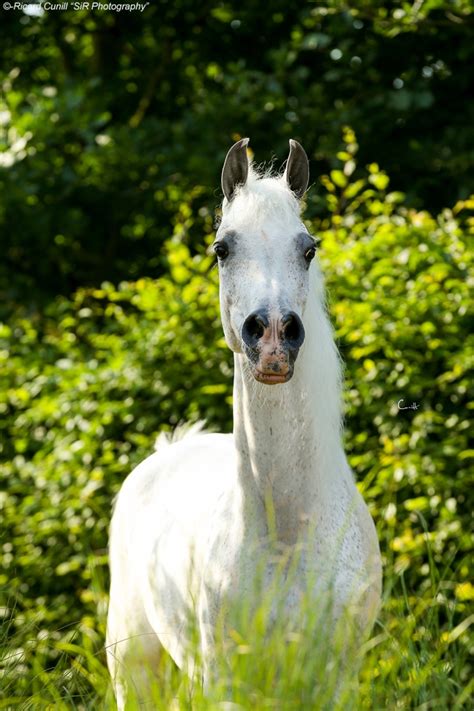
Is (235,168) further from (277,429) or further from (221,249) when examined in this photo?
(277,429)

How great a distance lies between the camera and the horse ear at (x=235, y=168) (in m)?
3.50

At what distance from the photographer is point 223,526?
135 inches

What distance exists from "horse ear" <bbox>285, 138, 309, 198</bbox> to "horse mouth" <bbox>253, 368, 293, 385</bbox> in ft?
2.67

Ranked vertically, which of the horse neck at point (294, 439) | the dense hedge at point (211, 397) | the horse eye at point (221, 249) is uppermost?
the horse eye at point (221, 249)

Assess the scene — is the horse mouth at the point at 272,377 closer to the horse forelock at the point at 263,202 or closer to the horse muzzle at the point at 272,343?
the horse muzzle at the point at 272,343

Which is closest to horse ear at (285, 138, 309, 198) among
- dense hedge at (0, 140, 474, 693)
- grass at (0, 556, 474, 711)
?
grass at (0, 556, 474, 711)

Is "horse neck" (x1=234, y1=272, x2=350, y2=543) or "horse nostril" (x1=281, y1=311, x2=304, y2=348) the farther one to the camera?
"horse neck" (x1=234, y1=272, x2=350, y2=543)

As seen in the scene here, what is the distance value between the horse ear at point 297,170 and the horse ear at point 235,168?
14cm

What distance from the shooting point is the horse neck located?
3.29 m

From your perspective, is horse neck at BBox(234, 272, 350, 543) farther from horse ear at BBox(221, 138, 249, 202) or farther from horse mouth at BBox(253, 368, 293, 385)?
horse ear at BBox(221, 138, 249, 202)

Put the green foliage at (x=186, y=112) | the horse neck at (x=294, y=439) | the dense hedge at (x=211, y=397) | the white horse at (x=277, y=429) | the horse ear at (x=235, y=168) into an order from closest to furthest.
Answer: the white horse at (x=277, y=429) → the horse neck at (x=294, y=439) → the horse ear at (x=235, y=168) → the dense hedge at (x=211, y=397) → the green foliage at (x=186, y=112)

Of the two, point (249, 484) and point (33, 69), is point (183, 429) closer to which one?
point (249, 484)

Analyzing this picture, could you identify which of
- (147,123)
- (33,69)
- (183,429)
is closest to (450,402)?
(183,429)

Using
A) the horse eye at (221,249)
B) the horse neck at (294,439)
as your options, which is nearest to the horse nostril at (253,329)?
the horse neck at (294,439)
